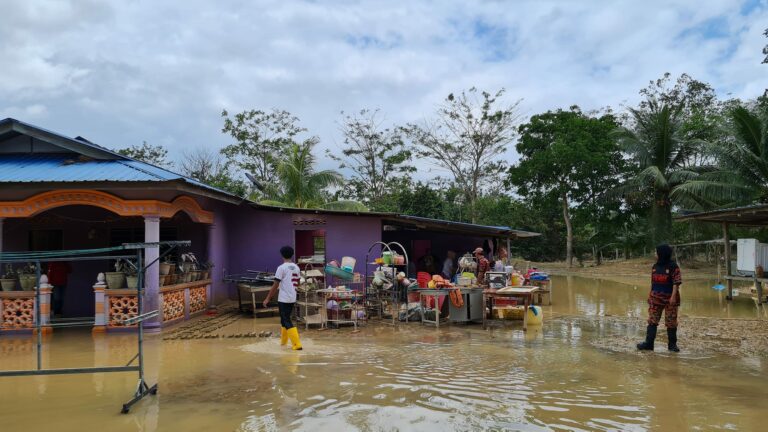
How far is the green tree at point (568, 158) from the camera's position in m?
29.8

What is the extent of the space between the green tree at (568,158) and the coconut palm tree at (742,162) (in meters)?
8.59

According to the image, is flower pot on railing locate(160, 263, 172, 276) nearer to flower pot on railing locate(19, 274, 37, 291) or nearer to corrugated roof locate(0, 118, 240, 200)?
corrugated roof locate(0, 118, 240, 200)

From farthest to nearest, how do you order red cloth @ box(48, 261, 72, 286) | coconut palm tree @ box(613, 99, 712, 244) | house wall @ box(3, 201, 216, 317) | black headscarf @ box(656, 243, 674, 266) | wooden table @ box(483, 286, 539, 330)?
coconut palm tree @ box(613, 99, 712, 244)
house wall @ box(3, 201, 216, 317)
red cloth @ box(48, 261, 72, 286)
wooden table @ box(483, 286, 539, 330)
black headscarf @ box(656, 243, 674, 266)

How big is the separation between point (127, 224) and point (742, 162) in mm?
21695

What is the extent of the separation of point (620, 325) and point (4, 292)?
1243 cm

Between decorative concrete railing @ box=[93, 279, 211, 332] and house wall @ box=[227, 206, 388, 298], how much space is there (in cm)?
237

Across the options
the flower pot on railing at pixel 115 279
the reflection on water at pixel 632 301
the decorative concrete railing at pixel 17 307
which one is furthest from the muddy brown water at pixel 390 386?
the reflection on water at pixel 632 301

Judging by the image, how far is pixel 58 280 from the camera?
11781 mm

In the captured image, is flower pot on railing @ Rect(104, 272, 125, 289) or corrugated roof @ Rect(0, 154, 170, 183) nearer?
corrugated roof @ Rect(0, 154, 170, 183)

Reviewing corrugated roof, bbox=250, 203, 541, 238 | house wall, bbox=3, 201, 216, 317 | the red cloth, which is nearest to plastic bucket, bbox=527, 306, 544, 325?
corrugated roof, bbox=250, 203, 541, 238

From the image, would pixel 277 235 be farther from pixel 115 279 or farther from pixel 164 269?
pixel 115 279

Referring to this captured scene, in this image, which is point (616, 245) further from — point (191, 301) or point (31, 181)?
point (31, 181)

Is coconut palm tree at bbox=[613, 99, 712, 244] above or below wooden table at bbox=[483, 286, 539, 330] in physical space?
above

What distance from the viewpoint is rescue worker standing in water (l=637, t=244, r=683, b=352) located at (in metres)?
8.07
